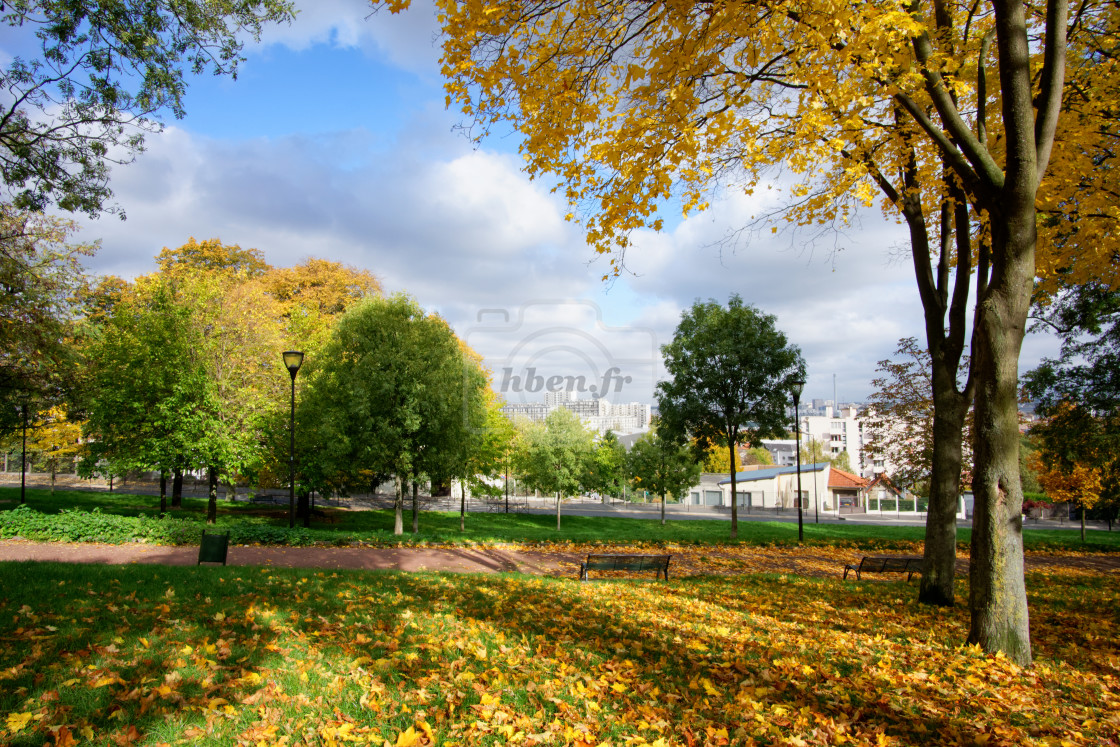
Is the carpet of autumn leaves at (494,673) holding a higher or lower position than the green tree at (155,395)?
lower

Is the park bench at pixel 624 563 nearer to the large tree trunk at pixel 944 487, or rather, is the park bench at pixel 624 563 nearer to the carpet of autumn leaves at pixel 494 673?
the carpet of autumn leaves at pixel 494 673

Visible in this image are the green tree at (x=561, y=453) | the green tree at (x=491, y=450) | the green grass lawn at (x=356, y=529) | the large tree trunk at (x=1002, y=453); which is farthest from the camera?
the green tree at (x=561, y=453)

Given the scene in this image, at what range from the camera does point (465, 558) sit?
13.8 meters

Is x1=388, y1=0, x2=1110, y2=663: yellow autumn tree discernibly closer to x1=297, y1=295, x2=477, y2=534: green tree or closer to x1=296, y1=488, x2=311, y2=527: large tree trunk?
x1=297, y1=295, x2=477, y2=534: green tree

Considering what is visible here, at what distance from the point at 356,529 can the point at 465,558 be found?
371 inches

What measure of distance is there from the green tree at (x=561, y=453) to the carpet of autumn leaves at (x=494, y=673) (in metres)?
22.3

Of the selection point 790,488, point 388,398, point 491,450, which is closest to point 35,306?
point 388,398

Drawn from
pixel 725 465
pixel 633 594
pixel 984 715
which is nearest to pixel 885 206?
pixel 633 594

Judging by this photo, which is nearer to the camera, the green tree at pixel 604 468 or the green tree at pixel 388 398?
the green tree at pixel 388 398

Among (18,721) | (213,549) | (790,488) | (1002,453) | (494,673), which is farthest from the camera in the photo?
(790,488)

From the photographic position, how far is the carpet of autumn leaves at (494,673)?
11.1 ft

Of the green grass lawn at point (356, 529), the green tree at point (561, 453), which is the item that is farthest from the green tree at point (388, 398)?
the green tree at point (561, 453)

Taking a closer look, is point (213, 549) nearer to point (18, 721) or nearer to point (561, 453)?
point (18, 721)

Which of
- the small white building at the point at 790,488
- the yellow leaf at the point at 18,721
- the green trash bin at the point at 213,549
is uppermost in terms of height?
the yellow leaf at the point at 18,721
